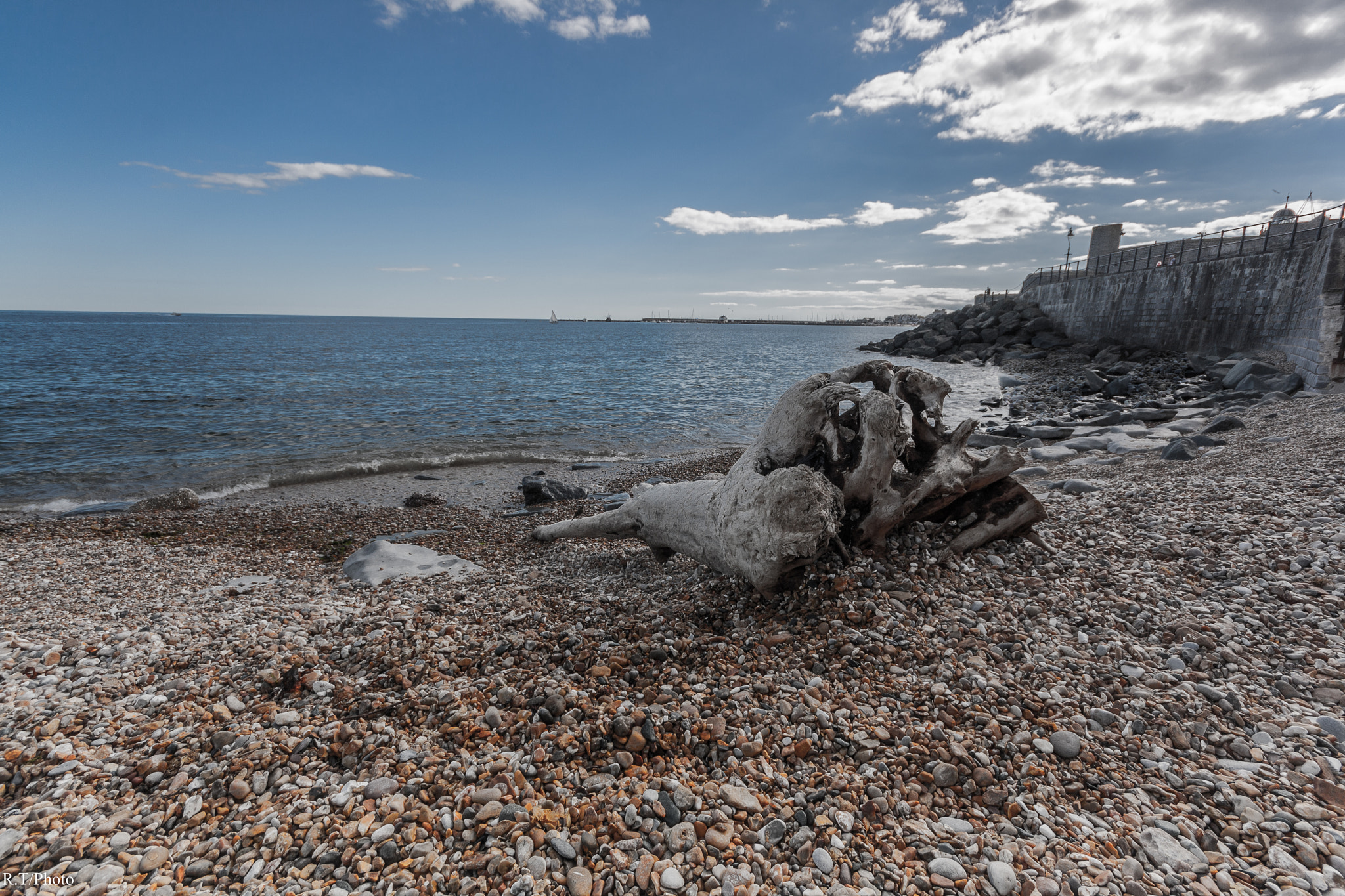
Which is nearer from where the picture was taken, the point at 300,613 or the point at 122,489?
the point at 300,613

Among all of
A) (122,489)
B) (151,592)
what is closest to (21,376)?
(122,489)

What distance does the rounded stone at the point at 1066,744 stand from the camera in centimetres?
315

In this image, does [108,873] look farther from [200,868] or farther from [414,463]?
[414,463]

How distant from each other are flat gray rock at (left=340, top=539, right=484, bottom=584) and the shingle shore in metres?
0.65

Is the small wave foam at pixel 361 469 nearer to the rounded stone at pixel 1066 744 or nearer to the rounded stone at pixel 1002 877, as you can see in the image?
the rounded stone at pixel 1066 744

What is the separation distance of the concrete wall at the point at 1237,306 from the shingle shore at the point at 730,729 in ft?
48.3

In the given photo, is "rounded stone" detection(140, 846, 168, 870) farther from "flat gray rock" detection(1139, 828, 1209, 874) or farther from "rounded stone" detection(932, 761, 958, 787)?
"flat gray rock" detection(1139, 828, 1209, 874)

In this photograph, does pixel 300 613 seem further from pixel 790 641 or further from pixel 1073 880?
pixel 1073 880

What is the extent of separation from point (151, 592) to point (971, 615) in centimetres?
833

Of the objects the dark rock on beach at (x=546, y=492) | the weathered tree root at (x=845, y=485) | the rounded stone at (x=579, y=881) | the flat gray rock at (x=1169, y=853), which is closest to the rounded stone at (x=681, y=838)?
the rounded stone at (x=579, y=881)

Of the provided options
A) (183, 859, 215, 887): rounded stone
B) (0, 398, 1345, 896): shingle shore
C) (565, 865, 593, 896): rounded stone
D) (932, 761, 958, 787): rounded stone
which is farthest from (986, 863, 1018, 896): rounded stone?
(183, 859, 215, 887): rounded stone

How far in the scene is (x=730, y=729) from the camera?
11.5 ft

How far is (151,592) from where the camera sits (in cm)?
642

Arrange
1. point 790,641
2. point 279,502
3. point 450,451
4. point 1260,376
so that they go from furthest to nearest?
1. point 1260,376
2. point 450,451
3. point 279,502
4. point 790,641
